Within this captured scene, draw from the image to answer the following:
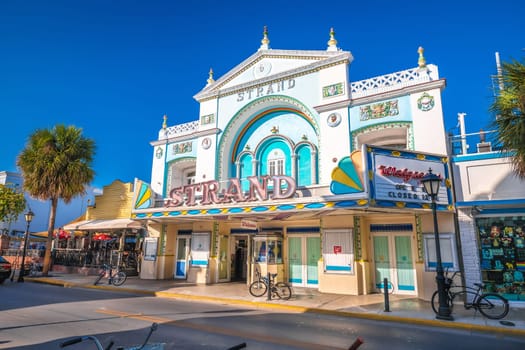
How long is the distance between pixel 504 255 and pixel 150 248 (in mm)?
17395

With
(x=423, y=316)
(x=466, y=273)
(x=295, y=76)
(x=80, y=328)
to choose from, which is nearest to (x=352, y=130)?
(x=295, y=76)

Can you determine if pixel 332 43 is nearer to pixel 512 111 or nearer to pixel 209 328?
pixel 512 111

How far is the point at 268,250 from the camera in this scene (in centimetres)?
1645

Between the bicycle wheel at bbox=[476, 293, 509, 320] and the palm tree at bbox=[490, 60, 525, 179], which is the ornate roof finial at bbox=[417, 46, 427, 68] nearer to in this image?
the palm tree at bbox=[490, 60, 525, 179]

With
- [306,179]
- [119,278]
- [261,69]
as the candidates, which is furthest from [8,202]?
[306,179]

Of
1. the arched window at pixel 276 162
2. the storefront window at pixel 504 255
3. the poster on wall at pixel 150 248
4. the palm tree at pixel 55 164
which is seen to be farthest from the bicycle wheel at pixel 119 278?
the storefront window at pixel 504 255

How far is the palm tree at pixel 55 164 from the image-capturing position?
19.6m

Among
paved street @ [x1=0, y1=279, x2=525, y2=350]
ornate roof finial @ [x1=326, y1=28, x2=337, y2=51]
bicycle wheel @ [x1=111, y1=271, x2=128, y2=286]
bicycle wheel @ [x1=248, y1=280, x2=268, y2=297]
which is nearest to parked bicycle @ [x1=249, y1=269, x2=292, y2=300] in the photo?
bicycle wheel @ [x1=248, y1=280, x2=268, y2=297]

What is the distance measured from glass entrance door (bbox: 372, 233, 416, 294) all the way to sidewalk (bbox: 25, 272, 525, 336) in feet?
2.82

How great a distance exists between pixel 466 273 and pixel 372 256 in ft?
12.3

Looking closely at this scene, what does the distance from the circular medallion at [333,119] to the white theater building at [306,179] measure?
0.05 m

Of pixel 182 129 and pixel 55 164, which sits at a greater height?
pixel 182 129

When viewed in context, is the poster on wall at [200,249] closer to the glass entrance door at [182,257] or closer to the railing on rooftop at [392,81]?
the glass entrance door at [182,257]

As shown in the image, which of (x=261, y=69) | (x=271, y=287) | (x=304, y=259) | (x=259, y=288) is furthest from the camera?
(x=261, y=69)
